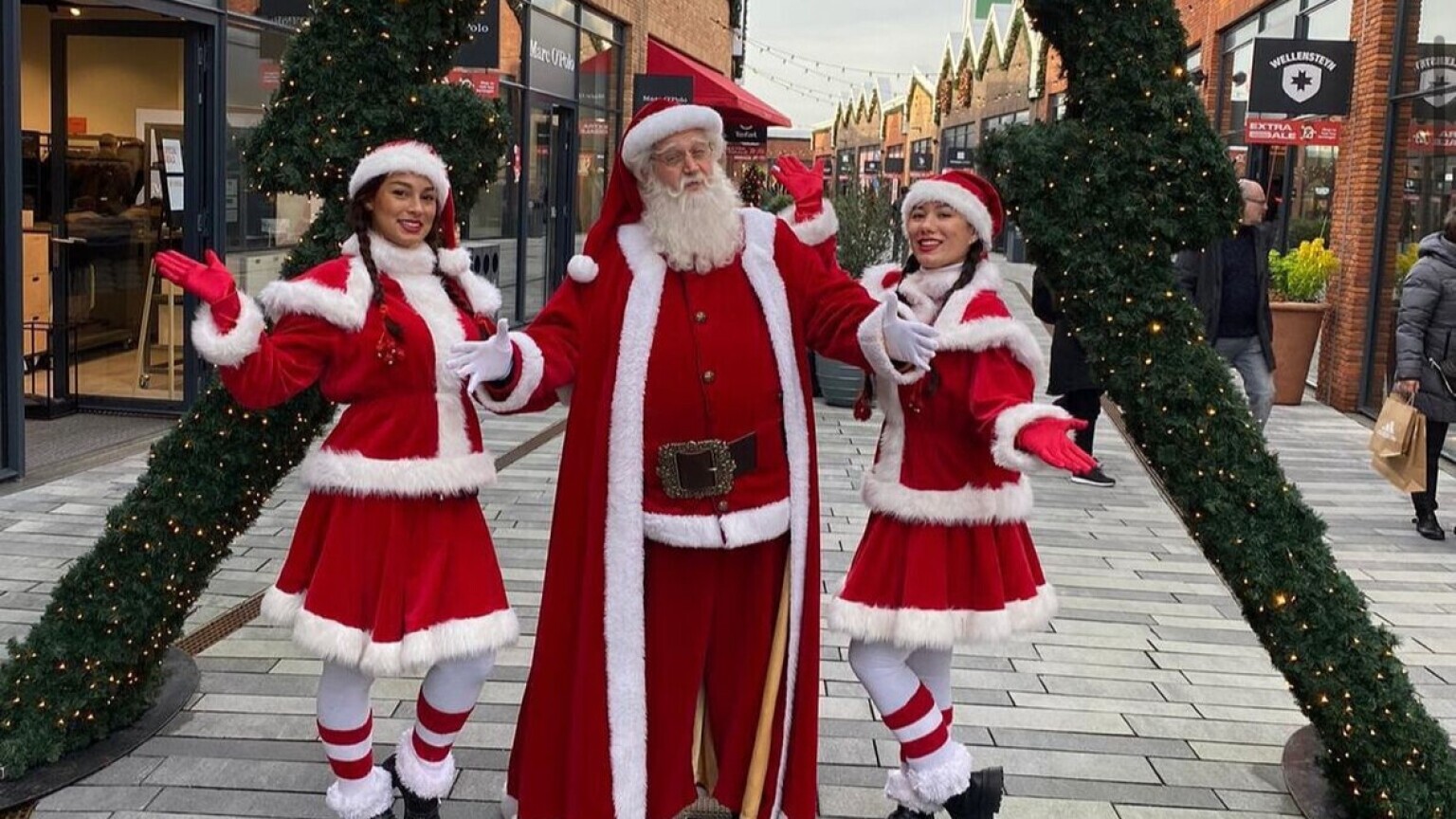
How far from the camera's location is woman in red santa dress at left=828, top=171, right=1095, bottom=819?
3.36m

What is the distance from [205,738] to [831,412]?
714 centimetres

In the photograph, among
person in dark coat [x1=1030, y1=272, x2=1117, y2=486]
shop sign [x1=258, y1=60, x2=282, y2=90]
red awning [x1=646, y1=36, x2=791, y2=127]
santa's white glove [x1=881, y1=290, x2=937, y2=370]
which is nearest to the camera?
santa's white glove [x1=881, y1=290, x2=937, y2=370]

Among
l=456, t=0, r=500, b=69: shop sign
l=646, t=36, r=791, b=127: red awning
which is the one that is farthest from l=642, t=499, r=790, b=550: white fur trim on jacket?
l=646, t=36, r=791, b=127: red awning

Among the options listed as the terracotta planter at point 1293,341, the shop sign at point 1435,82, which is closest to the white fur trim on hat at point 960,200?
the shop sign at point 1435,82

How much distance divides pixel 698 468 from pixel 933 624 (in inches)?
28.7

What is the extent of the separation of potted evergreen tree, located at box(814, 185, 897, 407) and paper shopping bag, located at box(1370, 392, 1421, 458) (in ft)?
13.7

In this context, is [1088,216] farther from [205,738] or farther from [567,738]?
[205,738]

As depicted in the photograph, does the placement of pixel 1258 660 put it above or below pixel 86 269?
below

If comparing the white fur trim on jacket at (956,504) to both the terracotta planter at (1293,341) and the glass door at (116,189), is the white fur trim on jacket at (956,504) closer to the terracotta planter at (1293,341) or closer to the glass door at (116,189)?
the glass door at (116,189)

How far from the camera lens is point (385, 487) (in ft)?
10.5

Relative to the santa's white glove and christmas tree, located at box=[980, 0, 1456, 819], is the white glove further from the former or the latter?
christmas tree, located at box=[980, 0, 1456, 819]

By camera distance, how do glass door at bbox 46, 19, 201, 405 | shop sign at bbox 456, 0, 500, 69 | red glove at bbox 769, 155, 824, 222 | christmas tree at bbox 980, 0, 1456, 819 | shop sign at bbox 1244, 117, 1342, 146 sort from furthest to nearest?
shop sign at bbox 1244, 117, 1342, 146
shop sign at bbox 456, 0, 500, 69
glass door at bbox 46, 19, 201, 405
christmas tree at bbox 980, 0, 1456, 819
red glove at bbox 769, 155, 824, 222

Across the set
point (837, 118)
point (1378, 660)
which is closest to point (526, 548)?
point (1378, 660)

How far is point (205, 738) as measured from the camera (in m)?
4.11
